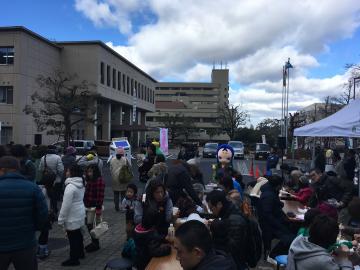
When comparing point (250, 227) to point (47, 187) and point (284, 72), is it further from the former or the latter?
point (284, 72)

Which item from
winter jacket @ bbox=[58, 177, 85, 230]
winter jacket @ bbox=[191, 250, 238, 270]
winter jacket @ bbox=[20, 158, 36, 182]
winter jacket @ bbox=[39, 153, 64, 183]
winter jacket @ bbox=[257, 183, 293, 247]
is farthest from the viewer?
winter jacket @ bbox=[39, 153, 64, 183]

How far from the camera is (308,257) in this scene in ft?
10.9

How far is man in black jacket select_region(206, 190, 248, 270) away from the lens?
4316 mm

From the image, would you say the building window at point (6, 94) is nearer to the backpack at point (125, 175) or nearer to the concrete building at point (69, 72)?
the concrete building at point (69, 72)

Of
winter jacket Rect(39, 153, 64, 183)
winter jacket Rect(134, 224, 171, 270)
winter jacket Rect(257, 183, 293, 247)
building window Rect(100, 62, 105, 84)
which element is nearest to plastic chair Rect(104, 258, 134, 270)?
winter jacket Rect(134, 224, 171, 270)

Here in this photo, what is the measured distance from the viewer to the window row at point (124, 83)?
5825 centimetres

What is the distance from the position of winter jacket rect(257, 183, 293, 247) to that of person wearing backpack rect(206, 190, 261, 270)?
1.27m

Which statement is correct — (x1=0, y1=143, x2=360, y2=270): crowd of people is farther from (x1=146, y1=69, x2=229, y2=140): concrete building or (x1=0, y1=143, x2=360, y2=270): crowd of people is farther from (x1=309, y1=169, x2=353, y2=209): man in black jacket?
(x1=146, y1=69, x2=229, y2=140): concrete building

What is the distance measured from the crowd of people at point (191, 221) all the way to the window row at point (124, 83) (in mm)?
49381

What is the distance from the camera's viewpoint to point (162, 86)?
138 meters

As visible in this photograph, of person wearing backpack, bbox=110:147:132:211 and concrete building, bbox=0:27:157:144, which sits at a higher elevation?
concrete building, bbox=0:27:157:144

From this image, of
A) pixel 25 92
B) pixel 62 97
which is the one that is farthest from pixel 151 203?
pixel 25 92

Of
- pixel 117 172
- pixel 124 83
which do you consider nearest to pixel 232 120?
pixel 124 83

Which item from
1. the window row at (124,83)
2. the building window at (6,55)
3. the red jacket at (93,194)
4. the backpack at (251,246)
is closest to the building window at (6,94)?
the building window at (6,55)
